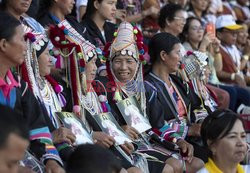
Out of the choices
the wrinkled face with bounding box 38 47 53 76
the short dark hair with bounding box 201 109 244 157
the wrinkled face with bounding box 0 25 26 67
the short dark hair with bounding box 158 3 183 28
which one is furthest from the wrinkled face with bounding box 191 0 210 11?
the wrinkled face with bounding box 0 25 26 67

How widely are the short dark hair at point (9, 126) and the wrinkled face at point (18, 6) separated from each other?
232cm

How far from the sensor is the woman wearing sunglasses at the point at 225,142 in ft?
13.7

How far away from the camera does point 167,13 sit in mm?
7426

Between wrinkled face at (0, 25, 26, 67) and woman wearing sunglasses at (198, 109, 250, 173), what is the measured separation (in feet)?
3.97

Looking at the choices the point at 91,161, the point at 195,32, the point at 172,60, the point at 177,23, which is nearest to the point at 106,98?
the point at 172,60

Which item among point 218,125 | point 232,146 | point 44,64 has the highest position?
point 44,64

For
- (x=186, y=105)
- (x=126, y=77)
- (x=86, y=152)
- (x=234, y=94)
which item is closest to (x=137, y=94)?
(x=126, y=77)

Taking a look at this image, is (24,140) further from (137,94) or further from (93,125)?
(137,94)

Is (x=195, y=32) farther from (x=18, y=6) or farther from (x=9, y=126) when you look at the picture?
(x=9, y=126)

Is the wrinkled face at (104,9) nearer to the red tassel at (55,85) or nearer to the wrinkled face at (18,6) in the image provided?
the wrinkled face at (18,6)

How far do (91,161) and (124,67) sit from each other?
2433mm

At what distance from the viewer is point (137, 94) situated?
5.44 metres

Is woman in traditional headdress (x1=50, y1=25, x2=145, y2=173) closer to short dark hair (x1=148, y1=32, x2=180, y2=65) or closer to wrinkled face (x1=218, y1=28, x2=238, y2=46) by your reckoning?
short dark hair (x1=148, y1=32, x2=180, y2=65)

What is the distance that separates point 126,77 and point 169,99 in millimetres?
501
